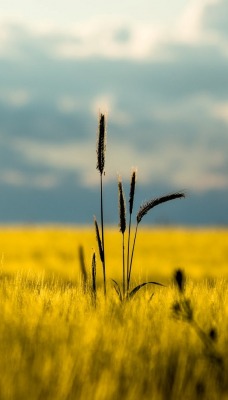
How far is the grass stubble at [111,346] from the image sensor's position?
2.58m

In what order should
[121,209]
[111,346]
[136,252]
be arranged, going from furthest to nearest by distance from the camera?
[136,252], [121,209], [111,346]

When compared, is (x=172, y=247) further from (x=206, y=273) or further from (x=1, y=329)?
(x=1, y=329)

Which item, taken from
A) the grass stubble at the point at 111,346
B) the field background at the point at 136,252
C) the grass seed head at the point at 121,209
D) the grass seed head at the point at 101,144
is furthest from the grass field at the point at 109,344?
the field background at the point at 136,252

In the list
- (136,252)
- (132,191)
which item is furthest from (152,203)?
(136,252)

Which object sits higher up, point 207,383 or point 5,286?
point 5,286

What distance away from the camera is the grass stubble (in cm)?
258

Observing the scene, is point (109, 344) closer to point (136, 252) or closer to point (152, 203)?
point (152, 203)

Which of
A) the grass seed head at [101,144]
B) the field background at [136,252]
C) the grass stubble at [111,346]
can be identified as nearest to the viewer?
the grass stubble at [111,346]

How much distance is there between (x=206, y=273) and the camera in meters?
12.4

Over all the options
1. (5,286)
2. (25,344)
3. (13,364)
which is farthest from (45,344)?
(5,286)

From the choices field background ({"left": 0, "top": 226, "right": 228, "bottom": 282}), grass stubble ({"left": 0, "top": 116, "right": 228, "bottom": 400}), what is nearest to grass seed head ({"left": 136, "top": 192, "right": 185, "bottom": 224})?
grass stubble ({"left": 0, "top": 116, "right": 228, "bottom": 400})

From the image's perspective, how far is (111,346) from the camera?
2.98 metres

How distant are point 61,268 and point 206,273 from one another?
241 cm

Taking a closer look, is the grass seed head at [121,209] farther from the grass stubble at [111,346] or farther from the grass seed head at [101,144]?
the grass seed head at [101,144]
